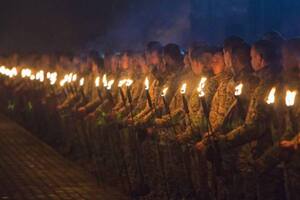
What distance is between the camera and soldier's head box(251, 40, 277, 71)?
7160 mm

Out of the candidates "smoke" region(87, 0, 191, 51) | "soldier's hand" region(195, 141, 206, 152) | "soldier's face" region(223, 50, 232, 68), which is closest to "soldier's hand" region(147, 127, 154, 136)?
"soldier's face" region(223, 50, 232, 68)

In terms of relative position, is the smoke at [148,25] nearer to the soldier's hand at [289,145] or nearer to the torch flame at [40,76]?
the torch flame at [40,76]

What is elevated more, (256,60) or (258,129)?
(256,60)

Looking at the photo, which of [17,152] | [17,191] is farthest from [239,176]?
[17,152]

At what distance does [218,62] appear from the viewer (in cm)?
847

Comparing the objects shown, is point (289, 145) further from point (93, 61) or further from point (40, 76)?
point (40, 76)

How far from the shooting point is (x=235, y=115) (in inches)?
295

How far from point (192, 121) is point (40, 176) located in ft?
12.6

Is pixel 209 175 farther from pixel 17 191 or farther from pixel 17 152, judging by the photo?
pixel 17 152

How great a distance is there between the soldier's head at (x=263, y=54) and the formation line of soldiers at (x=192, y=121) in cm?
1

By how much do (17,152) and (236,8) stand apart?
10521 mm

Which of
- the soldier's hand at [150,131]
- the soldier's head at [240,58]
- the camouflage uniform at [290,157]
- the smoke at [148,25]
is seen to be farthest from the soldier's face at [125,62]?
the smoke at [148,25]

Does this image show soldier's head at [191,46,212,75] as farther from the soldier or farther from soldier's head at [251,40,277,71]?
the soldier

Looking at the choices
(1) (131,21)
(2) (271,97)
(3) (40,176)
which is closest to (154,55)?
(3) (40,176)
